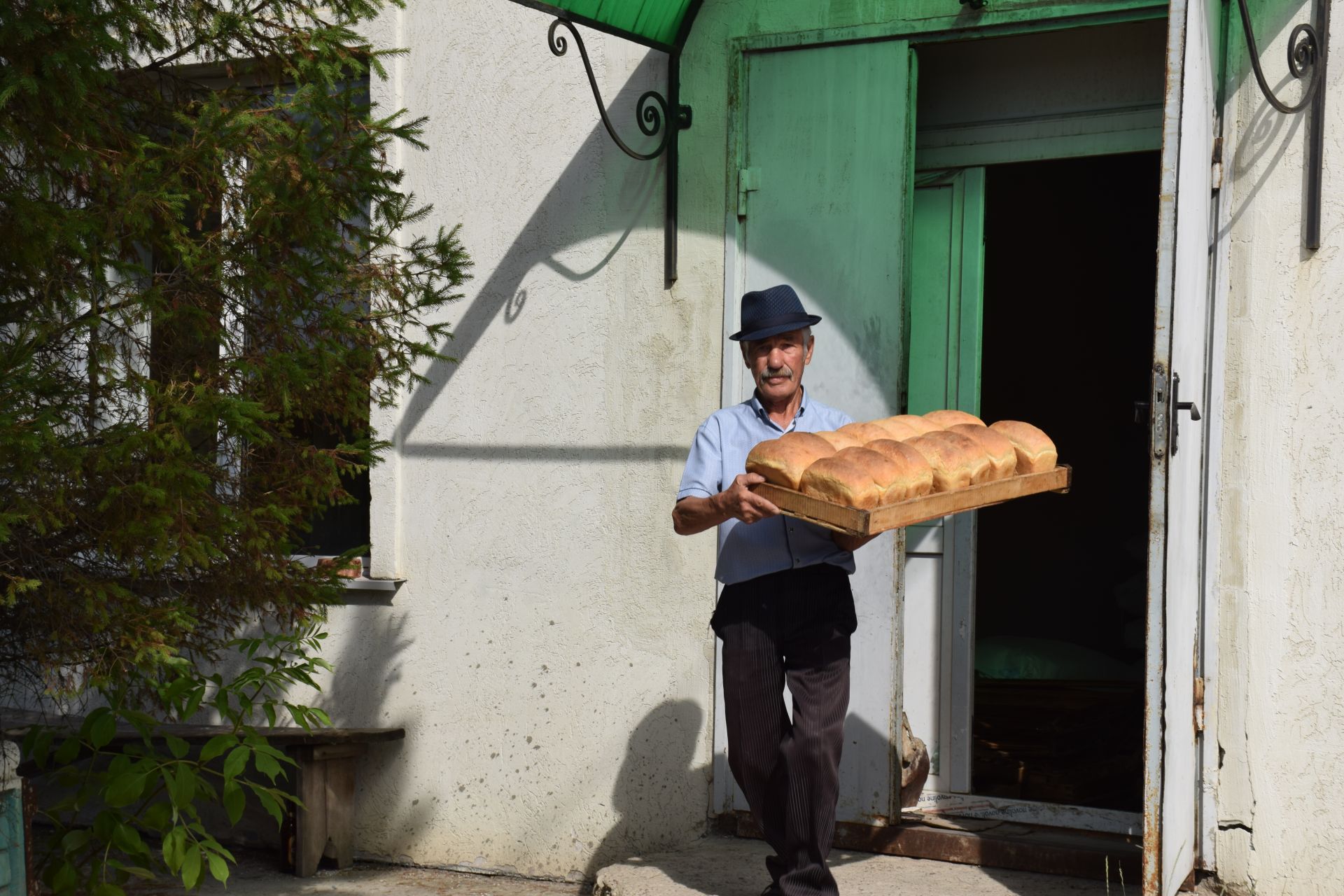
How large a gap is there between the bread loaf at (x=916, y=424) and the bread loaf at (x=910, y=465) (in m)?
0.26

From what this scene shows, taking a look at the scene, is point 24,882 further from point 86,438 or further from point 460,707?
point 460,707

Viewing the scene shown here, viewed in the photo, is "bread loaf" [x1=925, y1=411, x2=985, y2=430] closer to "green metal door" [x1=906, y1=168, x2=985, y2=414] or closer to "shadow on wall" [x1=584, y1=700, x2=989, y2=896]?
"green metal door" [x1=906, y1=168, x2=985, y2=414]

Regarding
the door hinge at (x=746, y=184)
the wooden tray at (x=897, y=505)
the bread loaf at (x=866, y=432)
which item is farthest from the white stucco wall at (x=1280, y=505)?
the door hinge at (x=746, y=184)

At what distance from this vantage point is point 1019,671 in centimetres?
593

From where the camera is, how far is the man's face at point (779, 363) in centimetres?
391

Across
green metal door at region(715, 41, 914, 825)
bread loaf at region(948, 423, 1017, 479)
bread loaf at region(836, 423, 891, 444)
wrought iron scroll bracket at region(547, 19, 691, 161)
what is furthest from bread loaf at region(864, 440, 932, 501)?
wrought iron scroll bracket at region(547, 19, 691, 161)

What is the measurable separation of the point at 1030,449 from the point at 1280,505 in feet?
3.19

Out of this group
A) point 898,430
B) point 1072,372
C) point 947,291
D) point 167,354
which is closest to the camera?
point 898,430

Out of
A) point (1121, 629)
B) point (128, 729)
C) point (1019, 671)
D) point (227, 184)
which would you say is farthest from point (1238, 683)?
point (128, 729)

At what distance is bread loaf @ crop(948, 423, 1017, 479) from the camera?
3682 millimetres

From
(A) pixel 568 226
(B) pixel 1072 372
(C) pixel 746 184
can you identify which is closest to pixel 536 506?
(A) pixel 568 226

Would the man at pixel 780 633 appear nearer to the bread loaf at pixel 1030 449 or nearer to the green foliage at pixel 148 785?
the bread loaf at pixel 1030 449

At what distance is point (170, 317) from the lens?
3783 mm

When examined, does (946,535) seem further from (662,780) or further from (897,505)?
(897,505)
